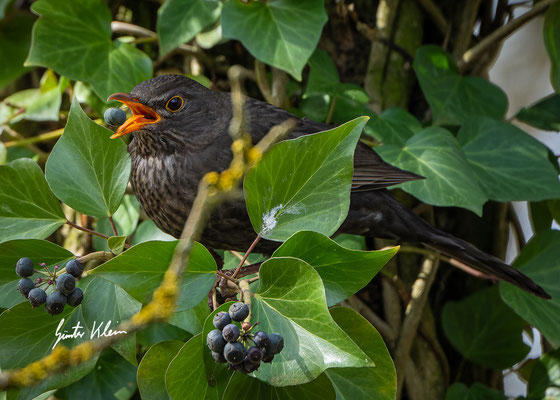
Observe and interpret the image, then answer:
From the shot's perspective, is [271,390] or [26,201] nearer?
[271,390]

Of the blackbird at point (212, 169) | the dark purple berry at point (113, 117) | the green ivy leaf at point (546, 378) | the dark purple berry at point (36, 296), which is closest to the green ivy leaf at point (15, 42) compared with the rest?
the blackbird at point (212, 169)

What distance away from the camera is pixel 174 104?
2266 mm

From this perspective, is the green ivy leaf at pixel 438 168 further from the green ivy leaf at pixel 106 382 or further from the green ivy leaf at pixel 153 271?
the green ivy leaf at pixel 106 382

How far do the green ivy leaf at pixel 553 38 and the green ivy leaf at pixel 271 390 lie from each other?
1.60 metres

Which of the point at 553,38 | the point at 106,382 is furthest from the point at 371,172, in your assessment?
the point at 106,382

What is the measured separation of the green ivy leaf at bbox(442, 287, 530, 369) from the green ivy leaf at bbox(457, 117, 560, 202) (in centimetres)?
45

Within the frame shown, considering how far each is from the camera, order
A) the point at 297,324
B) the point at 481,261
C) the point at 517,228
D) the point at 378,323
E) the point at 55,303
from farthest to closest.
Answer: the point at 517,228 < the point at 378,323 < the point at 481,261 < the point at 55,303 < the point at 297,324

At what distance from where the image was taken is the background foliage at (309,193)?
1.44 meters

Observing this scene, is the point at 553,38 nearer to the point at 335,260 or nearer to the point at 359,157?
the point at 359,157

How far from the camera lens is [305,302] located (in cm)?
135

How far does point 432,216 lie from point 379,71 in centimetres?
65

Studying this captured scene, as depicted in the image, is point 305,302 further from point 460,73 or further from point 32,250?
point 460,73

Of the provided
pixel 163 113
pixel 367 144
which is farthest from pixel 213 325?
pixel 367 144

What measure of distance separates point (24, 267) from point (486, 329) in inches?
71.0
